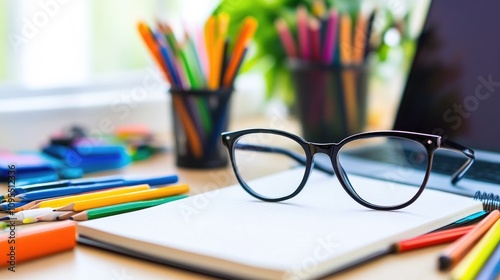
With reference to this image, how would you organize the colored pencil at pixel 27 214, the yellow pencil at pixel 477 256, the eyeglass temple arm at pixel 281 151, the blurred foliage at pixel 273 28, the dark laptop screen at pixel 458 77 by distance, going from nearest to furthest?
the yellow pencil at pixel 477 256
the colored pencil at pixel 27 214
the eyeglass temple arm at pixel 281 151
the dark laptop screen at pixel 458 77
the blurred foliage at pixel 273 28

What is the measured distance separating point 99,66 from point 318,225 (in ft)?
2.76

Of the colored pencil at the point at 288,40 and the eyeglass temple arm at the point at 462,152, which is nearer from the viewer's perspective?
the eyeglass temple arm at the point at 462,152

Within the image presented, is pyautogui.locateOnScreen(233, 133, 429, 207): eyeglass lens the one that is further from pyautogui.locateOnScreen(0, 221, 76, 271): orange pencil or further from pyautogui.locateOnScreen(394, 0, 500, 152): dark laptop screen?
pyautogui.locateOnScreen(0, 221, 76, 271): orange pencil

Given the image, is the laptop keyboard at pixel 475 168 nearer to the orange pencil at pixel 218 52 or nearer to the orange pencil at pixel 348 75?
the orange pencil at pixel 348 75

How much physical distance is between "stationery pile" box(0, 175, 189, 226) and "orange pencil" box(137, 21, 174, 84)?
0.69ft

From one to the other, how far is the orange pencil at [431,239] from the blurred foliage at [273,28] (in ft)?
2.01

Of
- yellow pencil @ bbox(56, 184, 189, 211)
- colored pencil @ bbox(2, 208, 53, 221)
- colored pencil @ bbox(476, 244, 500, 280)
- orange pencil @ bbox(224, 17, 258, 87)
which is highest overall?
orange pencil @ bbox(224, 17, 258, 87)

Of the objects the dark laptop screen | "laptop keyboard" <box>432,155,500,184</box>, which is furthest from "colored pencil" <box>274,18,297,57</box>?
"laptop keyboard" <box>432,155,500,184</box>

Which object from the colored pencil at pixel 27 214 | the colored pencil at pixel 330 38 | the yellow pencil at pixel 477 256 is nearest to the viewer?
the yellow pencil at pixel 477 256

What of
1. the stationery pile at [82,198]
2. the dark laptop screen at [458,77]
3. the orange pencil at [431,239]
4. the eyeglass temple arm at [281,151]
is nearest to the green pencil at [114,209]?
the stationery pile at [82,198]

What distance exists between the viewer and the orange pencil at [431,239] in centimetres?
47

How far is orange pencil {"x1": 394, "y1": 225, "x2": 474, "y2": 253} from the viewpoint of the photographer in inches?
18.5

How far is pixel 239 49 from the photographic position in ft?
2.71

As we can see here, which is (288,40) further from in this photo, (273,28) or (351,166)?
(351,166)
